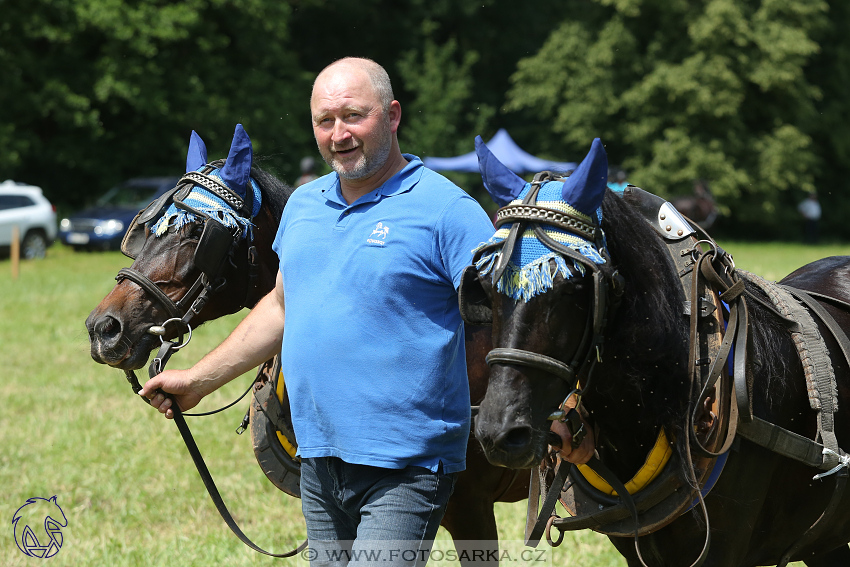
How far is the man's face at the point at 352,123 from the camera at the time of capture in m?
2.61

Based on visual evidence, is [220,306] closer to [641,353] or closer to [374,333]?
[374,333]

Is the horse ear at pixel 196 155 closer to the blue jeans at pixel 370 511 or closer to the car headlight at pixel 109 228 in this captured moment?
the blue jeans at pixel 370 511

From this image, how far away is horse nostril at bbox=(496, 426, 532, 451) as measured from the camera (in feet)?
7.22

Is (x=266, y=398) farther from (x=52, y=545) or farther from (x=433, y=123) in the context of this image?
(x=433, y=123)

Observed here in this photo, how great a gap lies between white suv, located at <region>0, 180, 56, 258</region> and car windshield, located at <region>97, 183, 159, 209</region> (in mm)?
1790

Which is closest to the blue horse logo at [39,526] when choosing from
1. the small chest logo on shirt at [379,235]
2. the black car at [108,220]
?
the small chest logo on shirt at [379,235]

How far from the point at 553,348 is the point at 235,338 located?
1.16 m

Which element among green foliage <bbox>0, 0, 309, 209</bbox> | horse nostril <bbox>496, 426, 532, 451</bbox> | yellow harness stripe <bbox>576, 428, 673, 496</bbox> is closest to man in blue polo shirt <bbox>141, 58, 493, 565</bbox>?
horse nostril <bbox>496, 426, 532, 451</bbox>

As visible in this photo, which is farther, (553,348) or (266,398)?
Result: (266,398)

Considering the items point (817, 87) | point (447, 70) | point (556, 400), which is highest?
point (556, 400)

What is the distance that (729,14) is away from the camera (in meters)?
28.8

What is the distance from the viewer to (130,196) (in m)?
22.2

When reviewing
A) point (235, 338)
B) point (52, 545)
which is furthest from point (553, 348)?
point (52, 545)

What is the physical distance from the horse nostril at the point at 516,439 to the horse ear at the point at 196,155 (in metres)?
1.89
